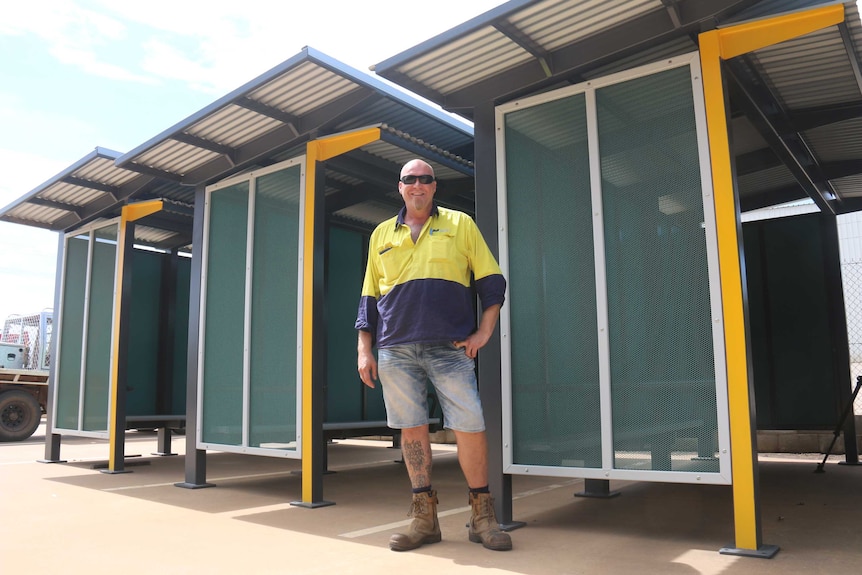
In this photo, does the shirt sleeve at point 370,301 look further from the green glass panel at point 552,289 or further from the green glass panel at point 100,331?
the green glass panel at point 100,331

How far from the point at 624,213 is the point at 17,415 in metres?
12.3

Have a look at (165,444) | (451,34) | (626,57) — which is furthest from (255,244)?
(165,444)

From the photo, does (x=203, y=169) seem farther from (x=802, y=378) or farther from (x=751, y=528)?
(x=802, y=378)

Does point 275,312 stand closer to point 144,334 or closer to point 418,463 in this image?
point 418,463

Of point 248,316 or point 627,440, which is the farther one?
point 248,316

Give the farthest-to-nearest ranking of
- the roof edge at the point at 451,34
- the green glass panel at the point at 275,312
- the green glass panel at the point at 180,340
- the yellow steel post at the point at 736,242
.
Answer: the green glass panel at the point at 180,340 < the green glass panel at the point at 275,312 < the roof edge at the point at 451,34 < the yellow steel post at the point at 736,242

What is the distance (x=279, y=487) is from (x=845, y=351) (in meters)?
6.05

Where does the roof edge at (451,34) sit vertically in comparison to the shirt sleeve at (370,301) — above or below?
above

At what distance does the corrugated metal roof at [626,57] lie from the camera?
3830mm

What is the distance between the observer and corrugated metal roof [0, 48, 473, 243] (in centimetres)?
515

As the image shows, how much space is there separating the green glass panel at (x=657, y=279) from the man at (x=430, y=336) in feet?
2.81

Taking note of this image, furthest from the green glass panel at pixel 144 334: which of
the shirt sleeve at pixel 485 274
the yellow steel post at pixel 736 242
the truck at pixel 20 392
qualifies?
the yellow steel post at pixel 736 242

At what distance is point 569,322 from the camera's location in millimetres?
4184

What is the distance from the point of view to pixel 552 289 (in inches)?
169
